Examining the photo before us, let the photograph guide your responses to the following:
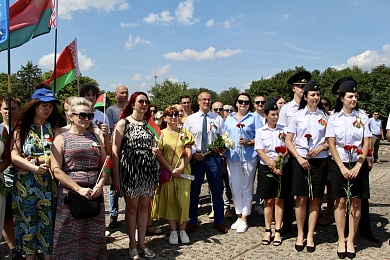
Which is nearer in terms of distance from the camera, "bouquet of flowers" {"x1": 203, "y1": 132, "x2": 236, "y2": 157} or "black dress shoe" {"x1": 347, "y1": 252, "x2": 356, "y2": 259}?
"black dress shoe" {"x1": 347, "y1": 252, "x2": 356, "y2": 259}

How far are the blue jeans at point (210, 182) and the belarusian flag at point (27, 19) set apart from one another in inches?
140

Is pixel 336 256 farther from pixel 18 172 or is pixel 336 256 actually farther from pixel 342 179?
pixel 18 172

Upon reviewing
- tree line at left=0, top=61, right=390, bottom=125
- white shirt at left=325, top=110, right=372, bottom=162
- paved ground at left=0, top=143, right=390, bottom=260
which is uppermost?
tree line at left=0, top=61, right=390, bottom=125

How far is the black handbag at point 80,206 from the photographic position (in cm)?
354

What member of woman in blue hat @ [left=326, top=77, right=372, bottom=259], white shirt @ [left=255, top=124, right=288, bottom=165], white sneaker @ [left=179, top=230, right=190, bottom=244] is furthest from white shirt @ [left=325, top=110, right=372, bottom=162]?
white sneaker @ [left=179, top=230, right=190, bottom=244]

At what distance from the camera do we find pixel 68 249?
145 inches

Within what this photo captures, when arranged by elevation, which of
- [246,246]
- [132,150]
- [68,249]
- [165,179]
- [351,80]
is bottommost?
[246,246]

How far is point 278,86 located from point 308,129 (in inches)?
1885

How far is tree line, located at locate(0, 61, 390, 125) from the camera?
1330 inches

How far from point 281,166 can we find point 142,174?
1.97 m

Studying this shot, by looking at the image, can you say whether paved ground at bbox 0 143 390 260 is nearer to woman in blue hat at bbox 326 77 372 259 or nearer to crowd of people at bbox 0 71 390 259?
crowd of people at bbox 0 71 390 259

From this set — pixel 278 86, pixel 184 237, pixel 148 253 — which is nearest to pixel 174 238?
pixel 184 237

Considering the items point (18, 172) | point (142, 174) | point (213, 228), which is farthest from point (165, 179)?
point (18, 172)

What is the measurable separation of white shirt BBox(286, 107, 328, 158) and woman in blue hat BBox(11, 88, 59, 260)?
3176mm
